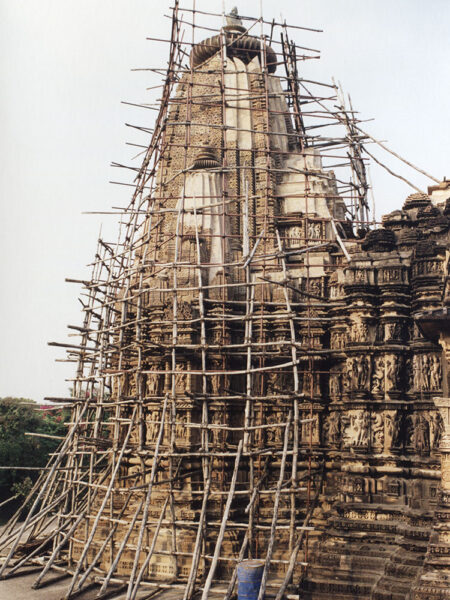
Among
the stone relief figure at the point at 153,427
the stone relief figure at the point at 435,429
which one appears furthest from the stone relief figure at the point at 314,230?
the stone relief figure at the point at 435,429

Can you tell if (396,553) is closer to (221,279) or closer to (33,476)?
(221,279)

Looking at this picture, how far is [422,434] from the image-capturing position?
47.6ft

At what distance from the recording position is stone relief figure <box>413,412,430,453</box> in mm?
Result: 14453

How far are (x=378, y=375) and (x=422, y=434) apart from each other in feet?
5.60

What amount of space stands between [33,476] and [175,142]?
21481mm

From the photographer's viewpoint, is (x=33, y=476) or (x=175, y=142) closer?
(x=175, y=142)

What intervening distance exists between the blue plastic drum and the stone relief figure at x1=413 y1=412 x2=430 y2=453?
183 inches

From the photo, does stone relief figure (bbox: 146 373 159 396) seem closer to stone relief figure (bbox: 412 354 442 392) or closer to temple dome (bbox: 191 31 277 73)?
stone relief figure (bbox: 412 354 442 392)

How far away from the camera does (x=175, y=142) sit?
2286 cm

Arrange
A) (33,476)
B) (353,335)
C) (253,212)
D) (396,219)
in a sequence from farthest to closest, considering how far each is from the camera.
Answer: (33,476), (253,212), (396,219), (353,335)

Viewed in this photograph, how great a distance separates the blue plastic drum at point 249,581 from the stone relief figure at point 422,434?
465 centimetres

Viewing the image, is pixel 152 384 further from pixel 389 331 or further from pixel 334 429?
pixel 389 331

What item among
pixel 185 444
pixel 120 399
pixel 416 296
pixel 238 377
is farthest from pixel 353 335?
pixel 120 399

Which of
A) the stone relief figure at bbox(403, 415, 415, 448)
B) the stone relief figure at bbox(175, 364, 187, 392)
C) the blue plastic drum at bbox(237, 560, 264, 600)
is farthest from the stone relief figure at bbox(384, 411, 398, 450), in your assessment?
the stone relief figure at bbox(175, 364, 187, 392)
